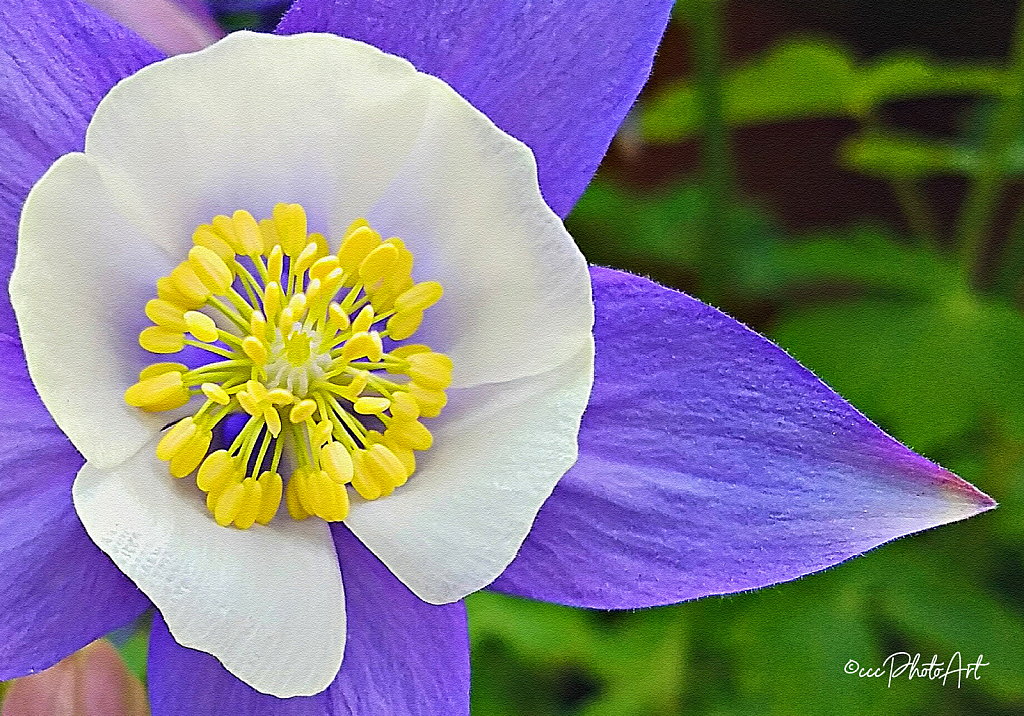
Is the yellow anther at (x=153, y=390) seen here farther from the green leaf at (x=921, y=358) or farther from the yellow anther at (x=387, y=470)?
the green leaf at (x=921, y=358)

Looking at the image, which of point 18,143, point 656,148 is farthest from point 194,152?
point 656,148

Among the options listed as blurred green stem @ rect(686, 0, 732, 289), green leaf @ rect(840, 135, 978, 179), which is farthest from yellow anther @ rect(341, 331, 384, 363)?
green leaf @ rect(840, 135, 978, 179)

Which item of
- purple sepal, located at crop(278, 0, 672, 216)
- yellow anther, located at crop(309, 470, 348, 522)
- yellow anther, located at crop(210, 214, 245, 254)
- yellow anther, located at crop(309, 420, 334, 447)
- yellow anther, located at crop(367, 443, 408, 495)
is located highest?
purple sepal, located at crop(278, 0, 672, 216)

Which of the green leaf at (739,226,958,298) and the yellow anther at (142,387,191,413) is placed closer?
the yellow anther at (142,387,191,413)

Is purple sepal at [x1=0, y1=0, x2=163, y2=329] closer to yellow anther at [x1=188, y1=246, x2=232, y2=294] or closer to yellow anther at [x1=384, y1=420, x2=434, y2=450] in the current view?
yellow anther at [x1=188, y1=246, x2=232, y2=294]

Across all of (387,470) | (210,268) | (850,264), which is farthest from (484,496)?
(850,264)

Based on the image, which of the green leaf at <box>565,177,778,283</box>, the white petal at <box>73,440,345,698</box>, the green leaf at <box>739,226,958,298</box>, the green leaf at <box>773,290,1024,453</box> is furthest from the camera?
the green leaf at <box>565,177,778,283</box>
